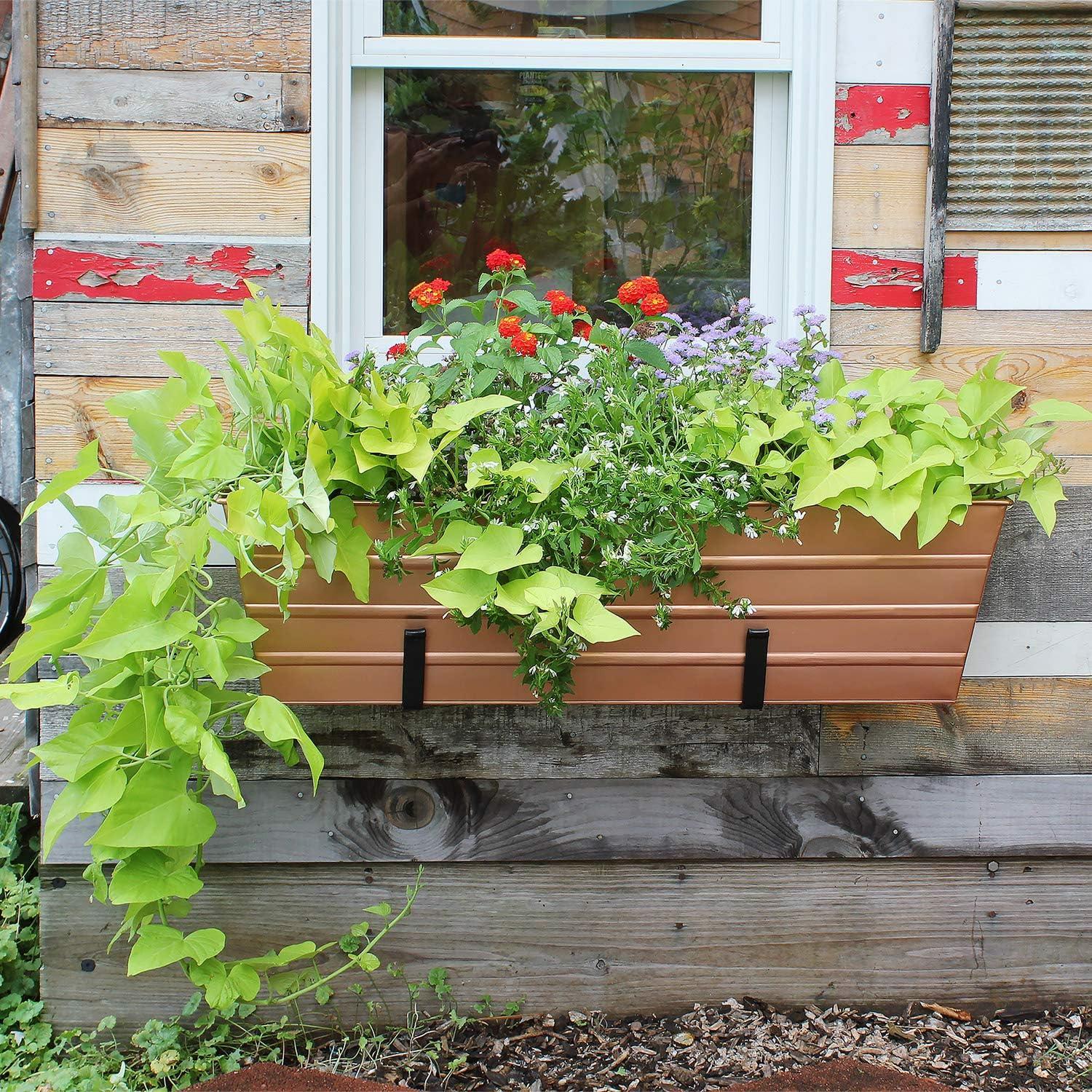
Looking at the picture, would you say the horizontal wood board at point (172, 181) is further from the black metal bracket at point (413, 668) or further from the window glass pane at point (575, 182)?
the black metal bracket at point (413, 668)

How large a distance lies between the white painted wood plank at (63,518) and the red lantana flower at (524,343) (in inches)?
25.5

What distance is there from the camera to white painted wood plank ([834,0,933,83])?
167 cm

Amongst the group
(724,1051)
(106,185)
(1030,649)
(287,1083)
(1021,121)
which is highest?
(1021,121)

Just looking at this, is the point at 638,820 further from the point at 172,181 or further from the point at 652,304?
the point at 172,181

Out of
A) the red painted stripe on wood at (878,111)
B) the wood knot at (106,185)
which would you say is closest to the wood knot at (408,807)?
the wood knot at (106,185)

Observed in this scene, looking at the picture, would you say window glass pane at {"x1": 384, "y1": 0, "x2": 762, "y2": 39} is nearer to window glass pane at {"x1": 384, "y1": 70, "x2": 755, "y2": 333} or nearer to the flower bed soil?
window glass pane at {"x1": 384, "y1": 70, "x2": 755, "y2": 333}

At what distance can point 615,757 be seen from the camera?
175 cm

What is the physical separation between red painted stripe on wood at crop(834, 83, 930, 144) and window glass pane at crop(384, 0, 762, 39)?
0.24 m

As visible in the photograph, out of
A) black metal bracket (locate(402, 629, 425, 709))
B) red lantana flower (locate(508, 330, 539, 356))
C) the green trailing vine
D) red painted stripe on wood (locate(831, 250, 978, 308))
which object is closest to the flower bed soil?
the green trailing vine

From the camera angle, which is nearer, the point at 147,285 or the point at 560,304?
the point at 560,304

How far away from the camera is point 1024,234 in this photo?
5.64 feet

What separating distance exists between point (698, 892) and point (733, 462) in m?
0.87

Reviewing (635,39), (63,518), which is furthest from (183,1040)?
(635,39)

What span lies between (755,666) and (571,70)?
1.16 m
